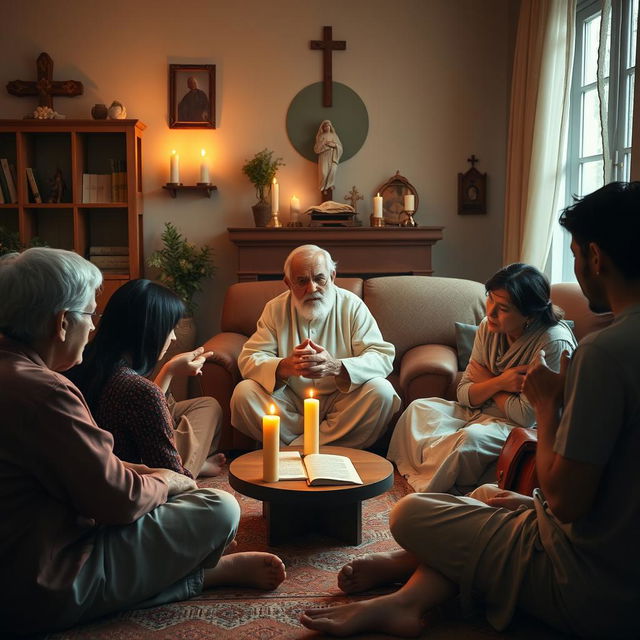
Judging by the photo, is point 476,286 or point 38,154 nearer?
point 476,286

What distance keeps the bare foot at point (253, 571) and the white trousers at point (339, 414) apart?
121 centimetres

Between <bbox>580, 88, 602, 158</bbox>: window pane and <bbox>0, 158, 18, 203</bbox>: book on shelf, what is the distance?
12.1ft

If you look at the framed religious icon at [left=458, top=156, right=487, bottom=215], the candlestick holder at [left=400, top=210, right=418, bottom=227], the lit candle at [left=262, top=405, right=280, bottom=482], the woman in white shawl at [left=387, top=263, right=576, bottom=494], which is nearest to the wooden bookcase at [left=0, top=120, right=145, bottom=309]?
the candlestick holder at [left=400, top=210, right=418, bottom=227]

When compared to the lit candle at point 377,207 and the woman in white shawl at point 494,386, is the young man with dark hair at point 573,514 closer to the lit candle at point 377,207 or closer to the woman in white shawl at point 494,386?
the woman in white shawl at point 494,386

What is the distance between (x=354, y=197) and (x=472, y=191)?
859 millimetres

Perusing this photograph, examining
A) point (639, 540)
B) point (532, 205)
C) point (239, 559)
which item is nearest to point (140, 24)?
point (532, 205)

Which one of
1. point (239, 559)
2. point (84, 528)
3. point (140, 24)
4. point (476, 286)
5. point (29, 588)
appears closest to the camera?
point (29, 588)

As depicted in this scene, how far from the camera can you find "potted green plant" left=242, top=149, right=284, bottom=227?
16.4 ft

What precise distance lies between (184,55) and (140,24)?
0.37 m

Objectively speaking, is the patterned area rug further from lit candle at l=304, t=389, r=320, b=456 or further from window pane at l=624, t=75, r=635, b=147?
window pane at l=624, t=75, r=635, b=147

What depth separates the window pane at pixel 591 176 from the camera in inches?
162

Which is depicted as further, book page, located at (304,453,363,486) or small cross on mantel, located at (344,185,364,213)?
small cross on mantel, located at (344,185,364,213)

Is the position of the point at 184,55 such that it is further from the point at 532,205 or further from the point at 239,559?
the point at 239,559

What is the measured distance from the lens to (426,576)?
6.20ft
